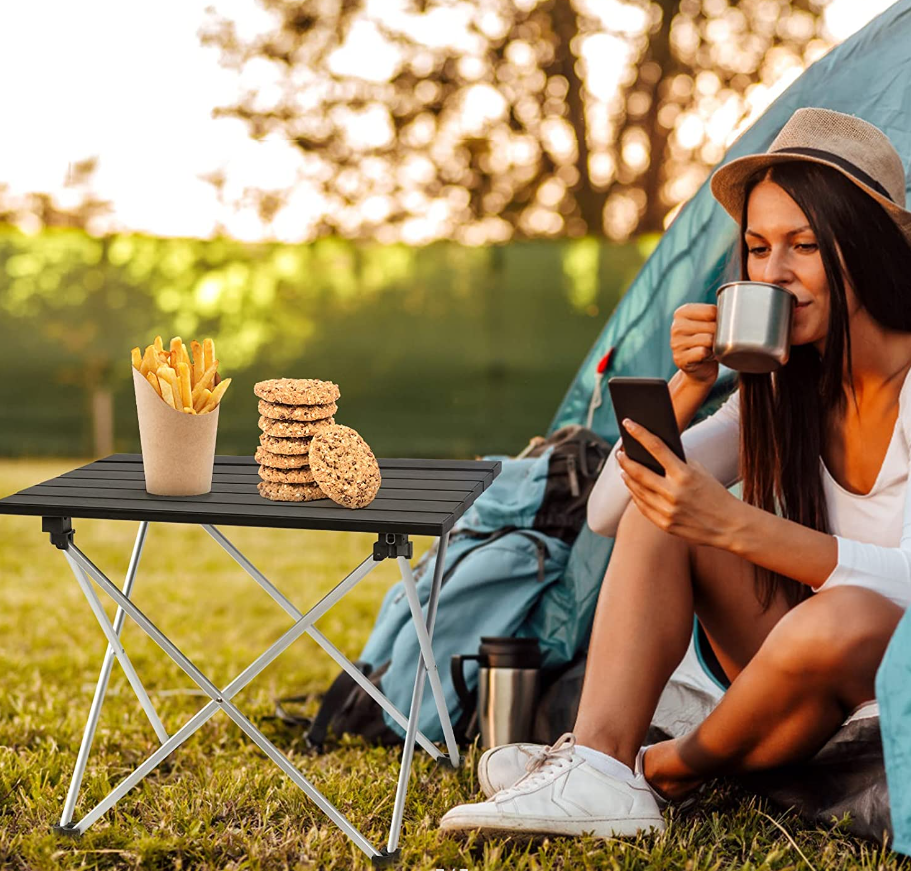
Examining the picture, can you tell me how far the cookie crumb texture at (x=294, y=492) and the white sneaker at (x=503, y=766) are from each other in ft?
1.84

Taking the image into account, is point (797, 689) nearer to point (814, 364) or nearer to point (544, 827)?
point (544, 827)

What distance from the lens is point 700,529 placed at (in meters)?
1.66

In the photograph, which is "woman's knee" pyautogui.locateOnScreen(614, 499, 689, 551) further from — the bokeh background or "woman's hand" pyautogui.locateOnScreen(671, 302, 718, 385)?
the bokeh background

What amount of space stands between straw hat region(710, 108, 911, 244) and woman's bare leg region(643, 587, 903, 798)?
59cm

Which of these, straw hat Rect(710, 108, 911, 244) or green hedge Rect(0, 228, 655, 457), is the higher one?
straw hat Rect(710, 108, 911, 244)

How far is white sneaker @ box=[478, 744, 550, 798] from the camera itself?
1949 mm

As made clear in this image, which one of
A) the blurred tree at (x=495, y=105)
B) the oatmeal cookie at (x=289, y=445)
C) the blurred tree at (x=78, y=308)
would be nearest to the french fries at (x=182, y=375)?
the oatmeal cookie at (x=289, y=445)

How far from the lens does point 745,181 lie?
76.0 inches

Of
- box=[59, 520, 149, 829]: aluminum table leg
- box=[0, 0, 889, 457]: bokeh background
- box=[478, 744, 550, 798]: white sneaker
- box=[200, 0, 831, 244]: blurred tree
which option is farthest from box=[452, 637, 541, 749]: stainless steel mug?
box=[200, 0, 831, 244]: blurred tree

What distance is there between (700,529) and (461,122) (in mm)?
9888

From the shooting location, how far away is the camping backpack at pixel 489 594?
2.46 metres

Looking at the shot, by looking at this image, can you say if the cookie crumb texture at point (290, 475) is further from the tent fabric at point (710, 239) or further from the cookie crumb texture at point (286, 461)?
the tent fabric at point (710, 239)

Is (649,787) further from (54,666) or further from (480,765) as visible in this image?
(54,666)

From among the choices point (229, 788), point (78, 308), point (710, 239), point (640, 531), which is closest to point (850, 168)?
point (640, 531)
